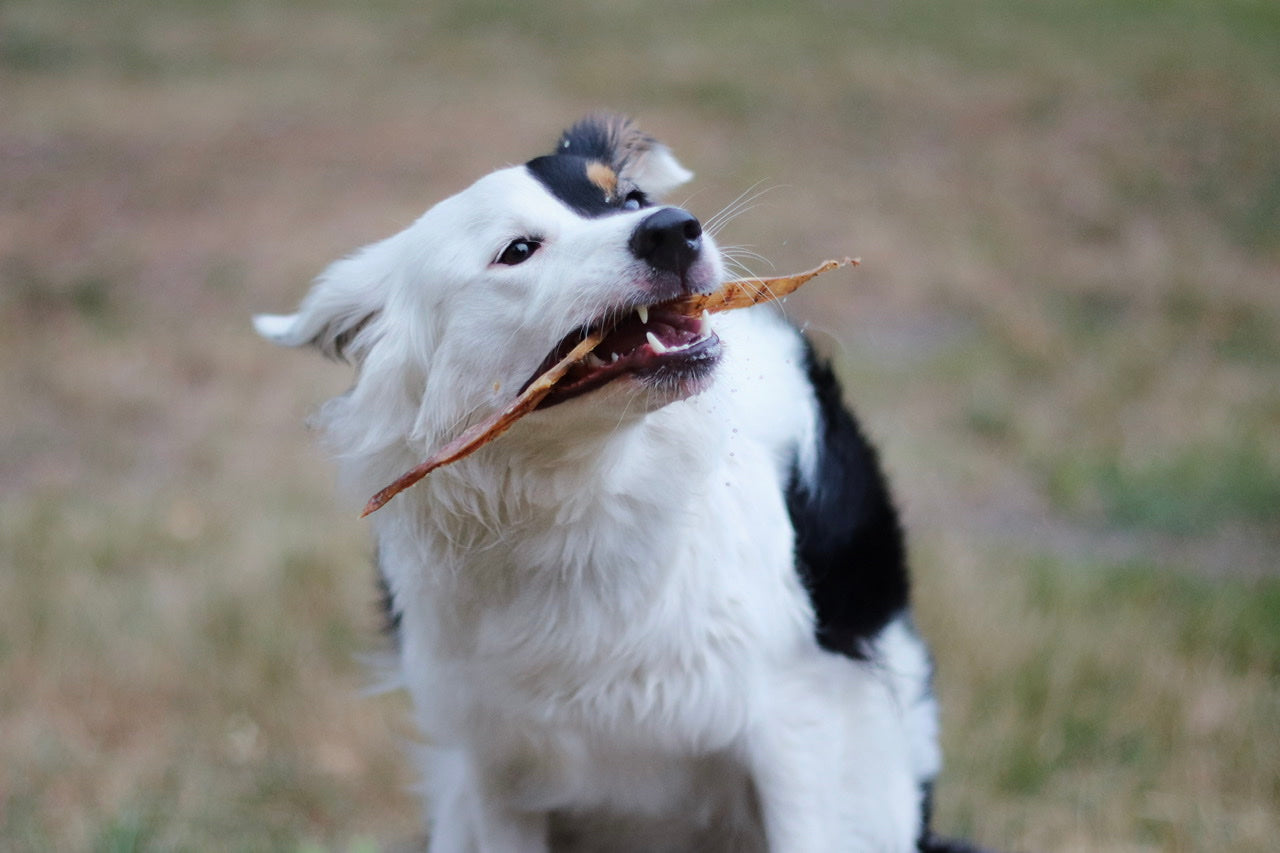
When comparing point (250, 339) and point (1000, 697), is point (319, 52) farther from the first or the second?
point (1000, 697)

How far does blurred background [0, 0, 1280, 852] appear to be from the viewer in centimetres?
444

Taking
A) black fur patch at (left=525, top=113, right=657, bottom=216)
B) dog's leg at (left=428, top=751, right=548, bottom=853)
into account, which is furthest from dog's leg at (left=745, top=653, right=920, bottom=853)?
black fur patch at (left=525, top=113, right=657, bottom=216)

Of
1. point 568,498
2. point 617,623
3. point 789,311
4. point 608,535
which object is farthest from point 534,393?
point 789,311

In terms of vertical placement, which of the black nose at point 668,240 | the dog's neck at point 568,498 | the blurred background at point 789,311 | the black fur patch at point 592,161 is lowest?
the blurred background at point 789,311

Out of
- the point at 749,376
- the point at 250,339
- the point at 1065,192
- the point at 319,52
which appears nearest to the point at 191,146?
the point at 319,52

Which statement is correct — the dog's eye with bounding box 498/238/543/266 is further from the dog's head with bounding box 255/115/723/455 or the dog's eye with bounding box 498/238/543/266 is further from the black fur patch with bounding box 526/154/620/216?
the black fur patch with bounding box 526/154/620/216

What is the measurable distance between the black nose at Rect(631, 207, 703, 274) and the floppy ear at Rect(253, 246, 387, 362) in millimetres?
729

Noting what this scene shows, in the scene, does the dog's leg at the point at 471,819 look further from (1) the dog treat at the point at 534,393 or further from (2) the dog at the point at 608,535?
(1) the dog treat at the point at 534,393

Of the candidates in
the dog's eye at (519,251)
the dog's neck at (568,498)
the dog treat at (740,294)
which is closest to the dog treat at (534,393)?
the dog treat at (740,294)

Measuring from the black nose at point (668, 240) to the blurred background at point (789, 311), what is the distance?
38.2 inches

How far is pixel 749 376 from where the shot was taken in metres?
2.90

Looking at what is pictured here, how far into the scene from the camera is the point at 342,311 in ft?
9.04

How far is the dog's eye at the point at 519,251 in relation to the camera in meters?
2.46

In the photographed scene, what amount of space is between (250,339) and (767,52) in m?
7.75
